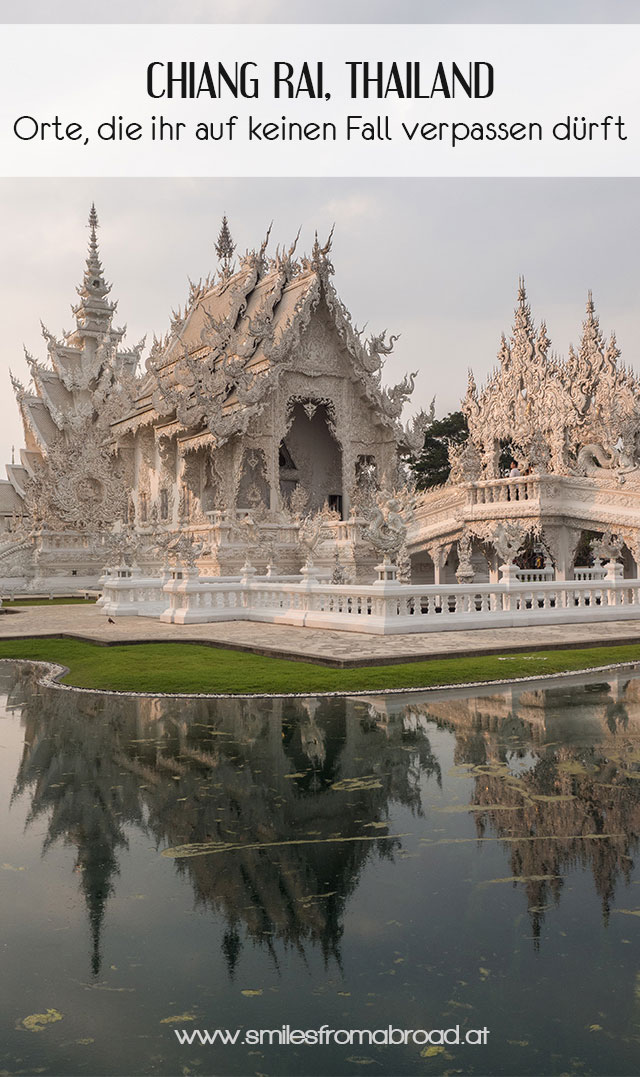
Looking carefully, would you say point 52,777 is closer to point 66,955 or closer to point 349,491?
point 66,955

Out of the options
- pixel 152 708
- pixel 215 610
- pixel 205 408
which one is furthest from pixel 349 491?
pixel 152 708

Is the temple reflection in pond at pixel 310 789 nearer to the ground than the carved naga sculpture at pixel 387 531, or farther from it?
nearer to the ground

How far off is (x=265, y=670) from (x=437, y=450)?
3975 centimetres

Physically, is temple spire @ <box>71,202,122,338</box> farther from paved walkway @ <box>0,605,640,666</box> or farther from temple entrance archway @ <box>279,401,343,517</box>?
paved walkway @ <box>0,605,640,666</box>

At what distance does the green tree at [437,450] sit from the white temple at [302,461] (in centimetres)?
1392

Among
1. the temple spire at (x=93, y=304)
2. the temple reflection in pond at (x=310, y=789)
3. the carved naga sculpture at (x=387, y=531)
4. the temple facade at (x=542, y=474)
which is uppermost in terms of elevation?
the temple spire at (x=93, y=304)

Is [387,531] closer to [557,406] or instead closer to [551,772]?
[551,772]

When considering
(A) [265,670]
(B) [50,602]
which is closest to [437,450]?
(B) [50,602]

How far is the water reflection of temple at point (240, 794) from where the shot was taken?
3.11 metres

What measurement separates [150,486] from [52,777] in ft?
87.5

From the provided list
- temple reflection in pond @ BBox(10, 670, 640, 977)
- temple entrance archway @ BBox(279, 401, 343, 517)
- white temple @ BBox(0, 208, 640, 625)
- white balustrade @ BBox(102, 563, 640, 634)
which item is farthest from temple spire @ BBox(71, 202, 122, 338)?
temple reflection in pond @ BBox(10, 670, 640, 977)

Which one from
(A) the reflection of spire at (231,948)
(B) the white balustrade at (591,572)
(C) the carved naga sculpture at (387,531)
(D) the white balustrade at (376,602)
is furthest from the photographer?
(B) the white balustrade at (591,572)

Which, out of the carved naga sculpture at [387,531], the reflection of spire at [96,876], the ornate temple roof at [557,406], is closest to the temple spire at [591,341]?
the ornate temple roof at [557,406]

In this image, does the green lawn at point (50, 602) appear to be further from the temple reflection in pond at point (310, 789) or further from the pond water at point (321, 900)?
the pond water at point (321, 900)
